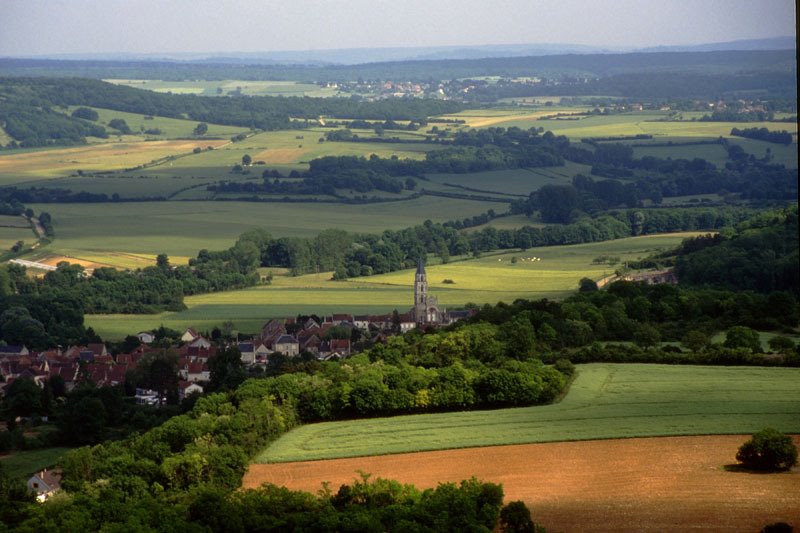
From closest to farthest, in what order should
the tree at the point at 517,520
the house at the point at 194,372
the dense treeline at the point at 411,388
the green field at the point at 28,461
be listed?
the tree at the point at 517,520, the green field at the point at 28,461, the dense treeline at the point at 411,388, the house at the point at 194,372

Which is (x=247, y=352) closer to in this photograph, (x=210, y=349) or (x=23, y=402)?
(x=210, y=349)

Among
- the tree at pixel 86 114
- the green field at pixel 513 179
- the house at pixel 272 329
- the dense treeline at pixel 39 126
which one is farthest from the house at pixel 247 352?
the tree at pixel 86 114

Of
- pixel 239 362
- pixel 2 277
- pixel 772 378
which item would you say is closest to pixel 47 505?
pixel 772 378

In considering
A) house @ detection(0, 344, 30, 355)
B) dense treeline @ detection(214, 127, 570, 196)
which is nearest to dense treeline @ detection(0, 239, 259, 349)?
house @ detection(0, 344, 30, 355)

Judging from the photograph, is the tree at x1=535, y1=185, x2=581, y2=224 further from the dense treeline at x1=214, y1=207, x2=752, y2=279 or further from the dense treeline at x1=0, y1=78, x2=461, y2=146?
the dense treeline at x1=0, y1=78, x2=461, y2=146

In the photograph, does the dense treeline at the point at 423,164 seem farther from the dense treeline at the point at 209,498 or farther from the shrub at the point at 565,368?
the dense treeline at the point at 209,498
